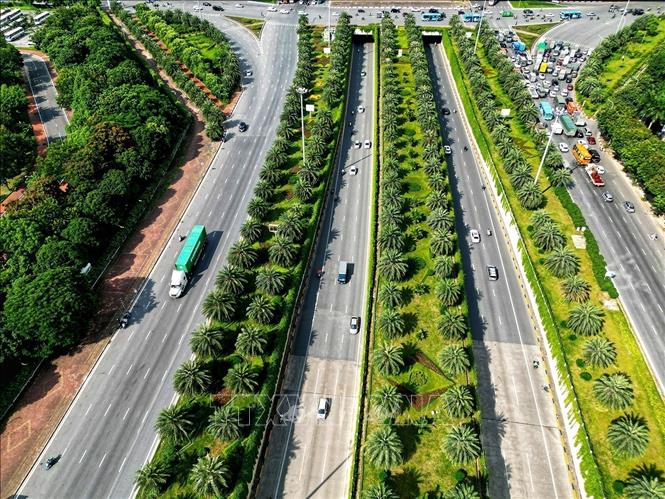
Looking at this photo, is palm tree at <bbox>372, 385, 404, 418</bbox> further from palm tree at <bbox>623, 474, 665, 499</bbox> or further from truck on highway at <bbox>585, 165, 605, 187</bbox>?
truck on highway at <bbox>585, 165, 605, 187</bbox>

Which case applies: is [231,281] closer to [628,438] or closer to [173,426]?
[173,426]

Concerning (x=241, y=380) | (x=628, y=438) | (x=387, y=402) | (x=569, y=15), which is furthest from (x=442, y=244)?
(x=569, y=15)

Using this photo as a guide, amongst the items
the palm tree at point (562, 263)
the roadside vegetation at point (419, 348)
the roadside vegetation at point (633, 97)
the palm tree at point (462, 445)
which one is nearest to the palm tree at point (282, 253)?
the roadside vegetation at point (419, 348)

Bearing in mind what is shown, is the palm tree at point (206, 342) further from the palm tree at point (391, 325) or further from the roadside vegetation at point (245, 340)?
the palm tree at point (391, 325)

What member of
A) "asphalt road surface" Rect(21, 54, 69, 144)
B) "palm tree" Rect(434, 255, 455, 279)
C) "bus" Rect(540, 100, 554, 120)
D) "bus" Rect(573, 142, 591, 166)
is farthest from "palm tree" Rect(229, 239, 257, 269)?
"bus" Rect(540, 100, 554, 120)

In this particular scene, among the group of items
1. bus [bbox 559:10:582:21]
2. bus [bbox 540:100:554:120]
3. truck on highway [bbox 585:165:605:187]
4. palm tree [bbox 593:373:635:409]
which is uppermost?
bus [bbox 559:10:582:21]

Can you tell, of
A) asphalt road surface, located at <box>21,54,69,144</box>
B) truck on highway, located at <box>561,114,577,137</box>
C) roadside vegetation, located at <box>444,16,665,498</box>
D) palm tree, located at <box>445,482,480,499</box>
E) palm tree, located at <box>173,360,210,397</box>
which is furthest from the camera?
asphalt road surface, located at <box>21,54,69,144</box>
